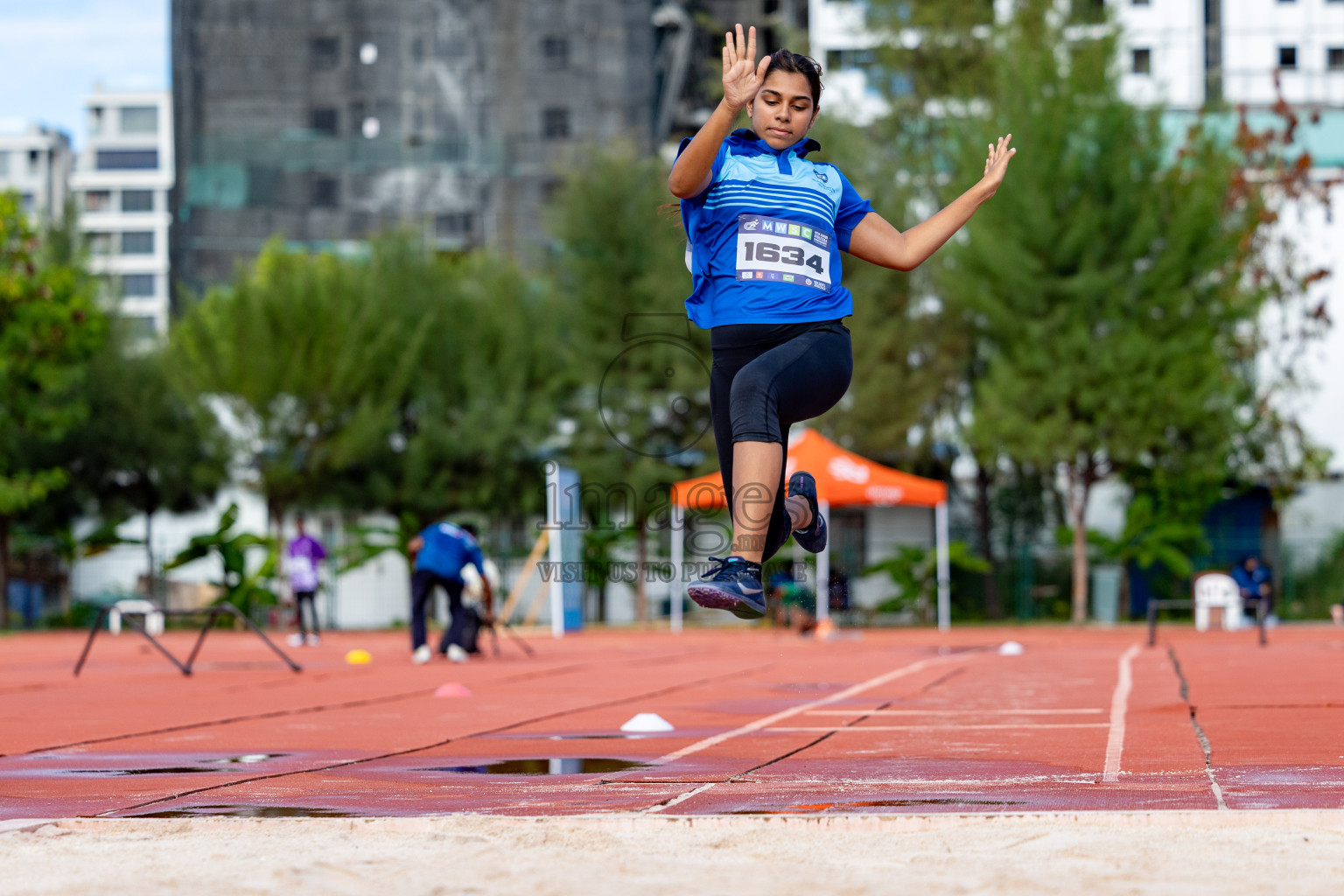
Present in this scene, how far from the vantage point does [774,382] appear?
4.86m

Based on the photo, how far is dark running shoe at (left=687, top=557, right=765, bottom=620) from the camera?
15.2ft

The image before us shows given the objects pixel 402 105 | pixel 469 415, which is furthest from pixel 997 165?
pixel 402 105

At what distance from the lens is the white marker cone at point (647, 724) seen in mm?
7594

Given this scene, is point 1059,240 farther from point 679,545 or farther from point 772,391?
point 772,391

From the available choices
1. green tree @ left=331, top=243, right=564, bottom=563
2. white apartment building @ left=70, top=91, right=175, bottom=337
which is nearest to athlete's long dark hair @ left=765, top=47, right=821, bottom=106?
green tree @ left=331, top=243, right=564, bottom=563

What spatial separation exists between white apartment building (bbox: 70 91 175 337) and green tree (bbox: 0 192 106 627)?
247 ft

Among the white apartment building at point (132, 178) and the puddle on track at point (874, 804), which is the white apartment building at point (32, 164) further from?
the puddle on track at point (874, 804)

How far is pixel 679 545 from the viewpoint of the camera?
2939cm

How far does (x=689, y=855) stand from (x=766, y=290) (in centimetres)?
198

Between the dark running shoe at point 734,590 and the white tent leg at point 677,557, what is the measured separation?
→ 59.9 feet

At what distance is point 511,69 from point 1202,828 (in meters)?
59.7

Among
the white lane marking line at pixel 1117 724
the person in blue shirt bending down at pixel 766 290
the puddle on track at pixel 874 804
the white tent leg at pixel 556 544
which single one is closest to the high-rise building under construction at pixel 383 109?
the white tent leg at pixel 556 544

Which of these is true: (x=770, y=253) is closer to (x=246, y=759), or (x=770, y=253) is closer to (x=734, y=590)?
(x=734, y=590)

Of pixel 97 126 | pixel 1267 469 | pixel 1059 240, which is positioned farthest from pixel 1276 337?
pixel 97 126
